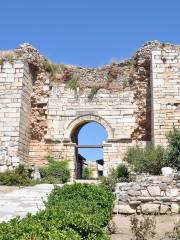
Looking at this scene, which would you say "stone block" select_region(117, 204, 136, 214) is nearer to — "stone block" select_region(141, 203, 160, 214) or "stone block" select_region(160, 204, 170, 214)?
"stone block" select_region(141, 203, 160, 214)

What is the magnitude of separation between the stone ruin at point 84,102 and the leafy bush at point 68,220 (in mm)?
7943

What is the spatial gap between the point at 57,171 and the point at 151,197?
26.4ft

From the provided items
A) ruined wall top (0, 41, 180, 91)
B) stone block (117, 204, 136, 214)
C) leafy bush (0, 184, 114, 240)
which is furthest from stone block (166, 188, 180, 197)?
ruined wall top (0, 41, 180, 91)

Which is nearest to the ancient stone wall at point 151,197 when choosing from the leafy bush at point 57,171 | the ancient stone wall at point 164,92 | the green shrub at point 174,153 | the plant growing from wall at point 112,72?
the green shrub at point 174,153

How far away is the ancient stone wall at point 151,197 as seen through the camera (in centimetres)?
862

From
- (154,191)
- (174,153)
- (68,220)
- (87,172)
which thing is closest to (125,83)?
(174,153)

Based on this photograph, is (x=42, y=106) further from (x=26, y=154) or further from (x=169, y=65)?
(x=169, y=65)

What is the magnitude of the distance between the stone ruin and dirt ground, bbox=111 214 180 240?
303 inches

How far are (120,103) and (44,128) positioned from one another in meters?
3.76

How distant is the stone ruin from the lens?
16.3 meters

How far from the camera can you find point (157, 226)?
24.3 ft

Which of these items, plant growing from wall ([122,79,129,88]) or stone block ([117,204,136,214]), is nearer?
stone block ([117,204,136,214])

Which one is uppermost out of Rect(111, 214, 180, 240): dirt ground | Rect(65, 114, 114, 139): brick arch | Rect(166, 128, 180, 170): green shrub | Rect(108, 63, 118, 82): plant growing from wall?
Rect(108, 63, 118, 82): plant growing from wall

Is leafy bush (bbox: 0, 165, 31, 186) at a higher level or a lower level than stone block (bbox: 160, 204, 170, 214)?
higher
